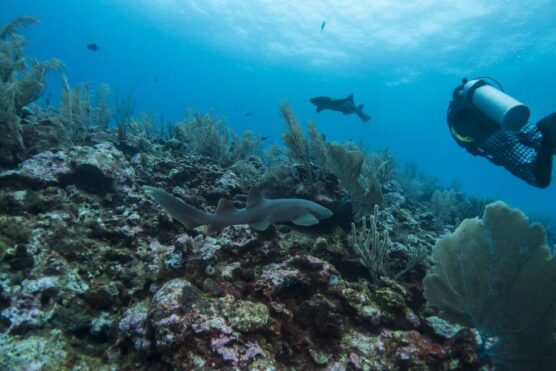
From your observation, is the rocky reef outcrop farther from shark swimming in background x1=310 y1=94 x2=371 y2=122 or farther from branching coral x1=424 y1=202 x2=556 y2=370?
shark swimming in background x1=310 y1=94 x2=371 y2=122

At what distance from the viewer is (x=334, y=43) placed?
39.7 m

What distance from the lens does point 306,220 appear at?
481 centimetres

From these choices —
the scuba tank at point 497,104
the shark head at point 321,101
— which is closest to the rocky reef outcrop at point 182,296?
the scuba tank at point 497,104

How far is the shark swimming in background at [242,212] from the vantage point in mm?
4148

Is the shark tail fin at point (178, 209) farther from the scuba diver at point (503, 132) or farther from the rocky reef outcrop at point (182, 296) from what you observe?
the scuba diver at point (503, 132)

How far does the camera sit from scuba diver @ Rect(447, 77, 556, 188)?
5.65m

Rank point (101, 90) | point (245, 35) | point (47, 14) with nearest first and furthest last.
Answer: point (101, 90), point (245, 35), point (47, 14)

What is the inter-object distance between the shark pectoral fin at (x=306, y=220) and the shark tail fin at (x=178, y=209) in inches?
53.0

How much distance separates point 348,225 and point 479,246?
2710mm

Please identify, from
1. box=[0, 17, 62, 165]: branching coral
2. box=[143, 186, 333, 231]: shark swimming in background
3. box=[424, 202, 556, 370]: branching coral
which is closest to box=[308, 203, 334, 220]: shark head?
box=[143, 186, 333, 231]: shark swimming in background

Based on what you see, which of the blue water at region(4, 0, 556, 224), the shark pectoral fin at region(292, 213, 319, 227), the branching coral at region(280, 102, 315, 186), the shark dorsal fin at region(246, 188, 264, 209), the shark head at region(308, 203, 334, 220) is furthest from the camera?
the blue water at region(4, 0, 556, 224)

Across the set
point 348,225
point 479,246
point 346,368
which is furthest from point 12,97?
point 479,246

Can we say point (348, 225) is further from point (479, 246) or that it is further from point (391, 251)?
point (479, 246)

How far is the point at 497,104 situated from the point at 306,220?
4.64 meters
